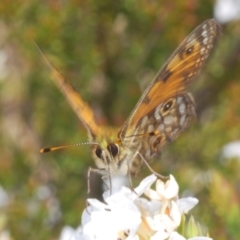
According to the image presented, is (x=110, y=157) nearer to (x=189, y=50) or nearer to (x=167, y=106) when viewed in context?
(x=167, y=106)

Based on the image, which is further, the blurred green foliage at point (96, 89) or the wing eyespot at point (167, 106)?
the blurred green foliage at point (96, 89)

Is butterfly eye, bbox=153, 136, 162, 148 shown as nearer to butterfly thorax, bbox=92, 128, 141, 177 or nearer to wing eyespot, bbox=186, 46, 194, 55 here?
butterfly thorax, bbox=92, 128, 141, 177

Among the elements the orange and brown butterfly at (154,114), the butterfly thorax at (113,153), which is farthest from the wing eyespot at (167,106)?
the butterfly thorax at (113,153)

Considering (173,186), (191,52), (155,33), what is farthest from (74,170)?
(173,186)

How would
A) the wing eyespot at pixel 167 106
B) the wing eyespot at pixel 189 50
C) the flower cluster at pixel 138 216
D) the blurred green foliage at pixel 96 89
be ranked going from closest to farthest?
1. the flower cluster at pixel 138 216
2. the wing eyespot at pixel 189 50
3. the wing eyespot at pixel 167 106
4. the blurred green foliage at pixel 96 89

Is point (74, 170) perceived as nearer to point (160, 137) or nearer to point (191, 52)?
point (160, 137)

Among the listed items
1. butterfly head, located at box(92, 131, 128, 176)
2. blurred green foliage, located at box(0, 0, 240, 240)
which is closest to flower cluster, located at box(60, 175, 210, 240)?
butterfly head, located at box(92, 131, 128, 176)

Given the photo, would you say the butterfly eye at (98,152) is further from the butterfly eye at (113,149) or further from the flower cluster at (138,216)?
the flower cluster at (138,216)

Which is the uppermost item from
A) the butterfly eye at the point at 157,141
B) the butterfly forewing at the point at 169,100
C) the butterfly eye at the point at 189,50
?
the butterfly eye at the point at 189,50
